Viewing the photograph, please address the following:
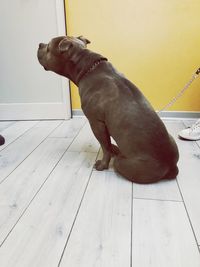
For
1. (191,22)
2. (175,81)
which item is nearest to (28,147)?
(175,81)

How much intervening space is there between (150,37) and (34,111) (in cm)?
124

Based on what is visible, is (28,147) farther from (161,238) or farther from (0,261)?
(161,238)

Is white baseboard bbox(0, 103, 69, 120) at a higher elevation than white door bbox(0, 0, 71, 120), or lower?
lower

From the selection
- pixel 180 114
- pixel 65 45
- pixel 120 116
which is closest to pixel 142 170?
pixel 120 116

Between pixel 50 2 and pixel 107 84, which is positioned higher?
pixel 50 2

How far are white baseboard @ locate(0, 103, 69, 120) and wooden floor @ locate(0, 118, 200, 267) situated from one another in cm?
80

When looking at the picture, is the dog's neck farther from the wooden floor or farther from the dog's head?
the wooden floor

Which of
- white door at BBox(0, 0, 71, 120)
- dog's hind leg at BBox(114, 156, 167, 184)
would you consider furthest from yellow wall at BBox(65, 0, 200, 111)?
dog's hind leg at BBox(114, 156, 167, 184)

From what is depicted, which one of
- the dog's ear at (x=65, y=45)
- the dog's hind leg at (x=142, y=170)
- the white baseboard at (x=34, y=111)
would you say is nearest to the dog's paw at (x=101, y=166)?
the dog's hind leg at (x=142, y=170)

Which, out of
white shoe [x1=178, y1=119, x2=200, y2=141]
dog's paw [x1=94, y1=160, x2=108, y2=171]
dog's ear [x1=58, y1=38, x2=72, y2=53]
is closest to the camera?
dog's ear [x1=58, y1=38, x2=72, y2=53]

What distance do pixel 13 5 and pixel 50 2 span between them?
0.31 metres

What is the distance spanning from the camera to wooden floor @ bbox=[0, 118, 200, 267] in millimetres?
867

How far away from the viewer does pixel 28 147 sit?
Answer: 182cm

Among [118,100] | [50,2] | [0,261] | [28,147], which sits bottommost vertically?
[28,147]
